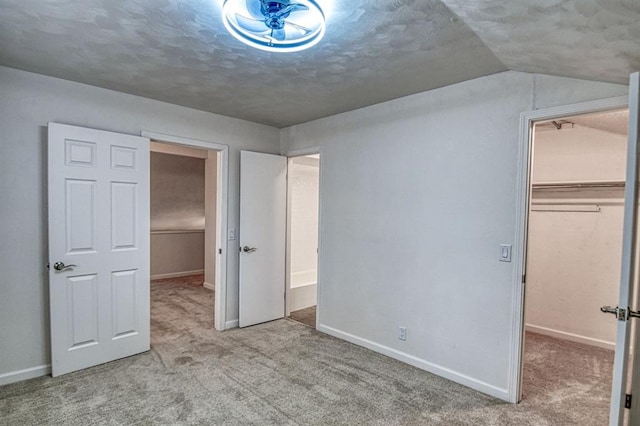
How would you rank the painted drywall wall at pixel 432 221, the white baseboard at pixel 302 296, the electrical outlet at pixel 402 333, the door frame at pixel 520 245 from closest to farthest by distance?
the door frame at pixel 520 245 → the painted drywall wall at pixel 432 221 → the electrical outlet at pixel 402 333 → the white baseboard at pixel 302 296

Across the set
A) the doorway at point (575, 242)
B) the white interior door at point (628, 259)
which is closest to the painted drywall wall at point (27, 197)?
the white interior door at point (628, 259)

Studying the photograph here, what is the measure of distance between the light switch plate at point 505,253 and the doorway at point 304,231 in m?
2.74

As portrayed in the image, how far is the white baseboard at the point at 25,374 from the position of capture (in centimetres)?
257

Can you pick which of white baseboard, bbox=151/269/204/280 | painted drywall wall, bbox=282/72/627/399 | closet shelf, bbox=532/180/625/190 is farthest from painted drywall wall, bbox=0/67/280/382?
closet shelf, bbox=532/180/625/190

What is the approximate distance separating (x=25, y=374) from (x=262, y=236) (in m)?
2.39

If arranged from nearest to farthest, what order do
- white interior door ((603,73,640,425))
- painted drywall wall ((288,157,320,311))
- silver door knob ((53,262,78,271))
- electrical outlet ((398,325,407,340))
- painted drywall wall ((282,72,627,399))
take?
white interior door ((603,73,640,425)), painted drywall wall ((282,72,627,399)), silver door knob ((53,262,78,271)), electrical outlet ((398,325,407,340)), painted drywall wall ((288,157,320,311))

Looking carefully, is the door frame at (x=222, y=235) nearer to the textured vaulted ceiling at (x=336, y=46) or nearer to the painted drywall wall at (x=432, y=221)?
the textured vaulted ceiling at (x=336, y=46)

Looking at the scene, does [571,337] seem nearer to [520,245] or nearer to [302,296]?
[520,245]

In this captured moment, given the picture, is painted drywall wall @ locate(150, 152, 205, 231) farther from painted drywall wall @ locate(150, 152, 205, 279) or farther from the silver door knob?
the silver door knob

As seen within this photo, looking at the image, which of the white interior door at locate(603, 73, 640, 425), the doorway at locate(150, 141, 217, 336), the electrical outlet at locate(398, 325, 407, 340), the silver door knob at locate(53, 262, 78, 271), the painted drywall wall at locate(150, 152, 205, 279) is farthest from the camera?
the painted drywall wall at locate(150, 152, 205, 279)

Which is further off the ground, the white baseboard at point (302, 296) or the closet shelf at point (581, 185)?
the closet shelf at point (581, 185)

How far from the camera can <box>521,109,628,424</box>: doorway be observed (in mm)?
3371

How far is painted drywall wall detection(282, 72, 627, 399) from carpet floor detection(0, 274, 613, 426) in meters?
0.26

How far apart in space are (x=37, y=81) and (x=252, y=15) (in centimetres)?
212
